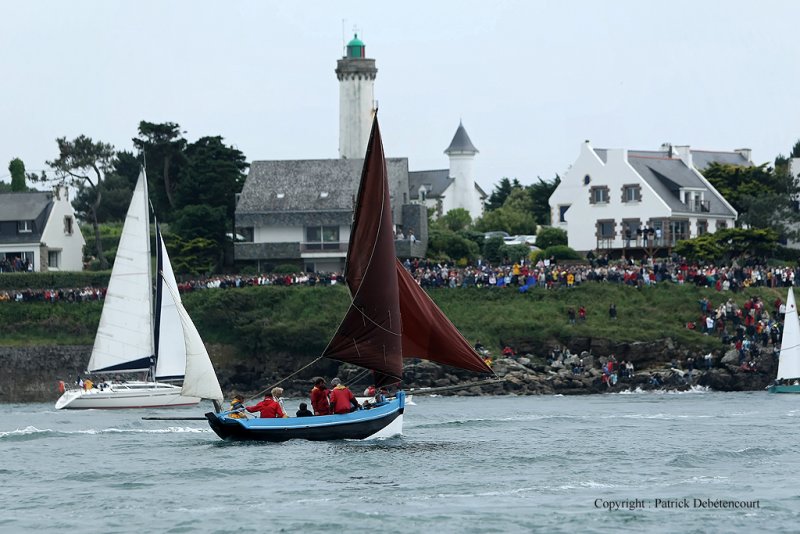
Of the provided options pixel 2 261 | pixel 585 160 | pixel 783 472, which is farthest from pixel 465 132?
pixel 783 472

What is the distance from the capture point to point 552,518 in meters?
35.5

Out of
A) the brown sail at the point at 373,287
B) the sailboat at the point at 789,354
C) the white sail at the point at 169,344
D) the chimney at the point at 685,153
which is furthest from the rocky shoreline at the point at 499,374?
the chimney at the point at 685,153

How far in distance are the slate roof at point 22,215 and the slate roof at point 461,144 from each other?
2517 inches

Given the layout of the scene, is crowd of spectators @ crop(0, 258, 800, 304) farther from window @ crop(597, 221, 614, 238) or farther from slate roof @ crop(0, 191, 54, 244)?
slate roof @ crop(0, 191, 54, 244)

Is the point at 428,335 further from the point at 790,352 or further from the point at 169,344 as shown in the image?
the point at 790,352

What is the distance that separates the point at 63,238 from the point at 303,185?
56.8 ft

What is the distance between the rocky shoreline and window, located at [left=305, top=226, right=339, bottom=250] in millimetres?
17652

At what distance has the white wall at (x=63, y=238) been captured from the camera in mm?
108200

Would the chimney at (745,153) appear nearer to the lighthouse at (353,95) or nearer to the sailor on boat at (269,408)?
the lighthouse at (353,95)

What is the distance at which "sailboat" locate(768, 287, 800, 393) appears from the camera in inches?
2977

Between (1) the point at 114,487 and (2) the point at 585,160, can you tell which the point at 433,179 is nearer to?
(2) the point at 585,160

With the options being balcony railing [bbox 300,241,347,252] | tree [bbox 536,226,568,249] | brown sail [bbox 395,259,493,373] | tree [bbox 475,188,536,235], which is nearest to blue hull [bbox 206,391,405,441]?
brown sail [bbox 395,259,493,373]

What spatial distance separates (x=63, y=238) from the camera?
362 feet

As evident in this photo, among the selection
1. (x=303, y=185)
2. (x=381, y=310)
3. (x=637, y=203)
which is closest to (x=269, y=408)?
(x=381, y=310)
